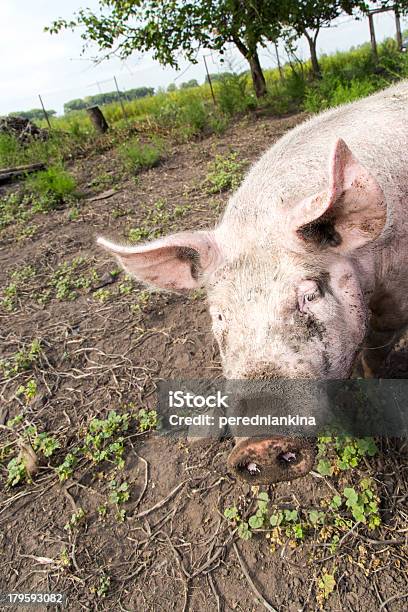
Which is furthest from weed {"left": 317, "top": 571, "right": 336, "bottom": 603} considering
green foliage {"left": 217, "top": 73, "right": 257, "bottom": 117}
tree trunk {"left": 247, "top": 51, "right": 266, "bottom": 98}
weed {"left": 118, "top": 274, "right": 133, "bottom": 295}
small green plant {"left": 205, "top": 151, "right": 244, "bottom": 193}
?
Answer: tree trunk {"left": 247, "top": 51, "right": 266, "bottom": 98}

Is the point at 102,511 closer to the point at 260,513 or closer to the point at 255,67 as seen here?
the point at 260,513

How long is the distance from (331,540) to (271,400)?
1.05 meters

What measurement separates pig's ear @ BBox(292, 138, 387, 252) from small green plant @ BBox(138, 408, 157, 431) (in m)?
1.87

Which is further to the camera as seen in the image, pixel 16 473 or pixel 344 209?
pixel 16 473

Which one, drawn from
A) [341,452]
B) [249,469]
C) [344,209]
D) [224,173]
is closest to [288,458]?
[249,469]

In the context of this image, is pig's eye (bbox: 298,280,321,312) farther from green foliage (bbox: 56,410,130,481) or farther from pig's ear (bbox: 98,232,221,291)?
green foliage (bbox: 56,410,130,481)

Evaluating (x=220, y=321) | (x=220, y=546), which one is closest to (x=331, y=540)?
(x=220, y=546)

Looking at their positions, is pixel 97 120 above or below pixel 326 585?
above

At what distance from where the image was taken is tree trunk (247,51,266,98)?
14.5m

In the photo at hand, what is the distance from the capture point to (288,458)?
1.91 m

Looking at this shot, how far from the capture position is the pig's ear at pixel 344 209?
172cm

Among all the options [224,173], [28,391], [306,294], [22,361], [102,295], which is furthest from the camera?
[224,173]

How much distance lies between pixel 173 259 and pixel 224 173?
16.8 feet

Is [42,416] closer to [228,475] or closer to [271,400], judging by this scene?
[228,475]
